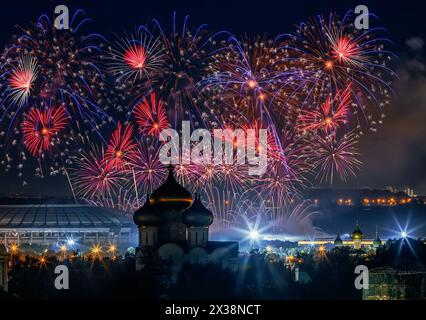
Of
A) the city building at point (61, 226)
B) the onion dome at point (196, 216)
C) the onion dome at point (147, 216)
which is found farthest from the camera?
the city building at point (61, 226)

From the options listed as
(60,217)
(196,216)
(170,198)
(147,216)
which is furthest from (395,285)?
(60,217)

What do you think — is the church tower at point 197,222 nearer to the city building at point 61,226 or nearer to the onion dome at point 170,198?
the onion dome at point 170,198

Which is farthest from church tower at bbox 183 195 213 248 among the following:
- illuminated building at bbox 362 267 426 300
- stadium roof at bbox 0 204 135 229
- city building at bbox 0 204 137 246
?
stadium roof at bbox 0 204 135 229

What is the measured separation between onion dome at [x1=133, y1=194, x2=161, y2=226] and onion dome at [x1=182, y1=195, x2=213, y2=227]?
1.51 m

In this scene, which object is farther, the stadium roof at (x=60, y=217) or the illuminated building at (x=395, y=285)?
the stadium roof at (x=60, y=217)

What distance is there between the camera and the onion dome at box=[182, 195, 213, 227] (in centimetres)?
5475

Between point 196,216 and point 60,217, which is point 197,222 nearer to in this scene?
point 196,216

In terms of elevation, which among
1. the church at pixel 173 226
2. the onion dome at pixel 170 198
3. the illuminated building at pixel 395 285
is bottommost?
the illuminated building at pixel 395 285

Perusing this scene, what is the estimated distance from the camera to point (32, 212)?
91.6 meters

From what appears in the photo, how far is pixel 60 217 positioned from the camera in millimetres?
90375

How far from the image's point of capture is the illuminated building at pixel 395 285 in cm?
4950

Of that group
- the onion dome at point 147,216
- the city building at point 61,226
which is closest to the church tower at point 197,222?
the onion dome at point 147,216

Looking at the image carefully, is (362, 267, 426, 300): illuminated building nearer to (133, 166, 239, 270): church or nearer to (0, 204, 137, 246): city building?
(133, 166, 239, 270): church

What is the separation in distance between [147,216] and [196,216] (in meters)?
2.67
